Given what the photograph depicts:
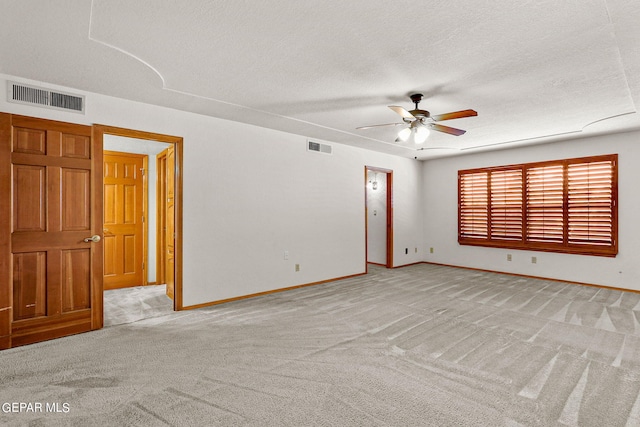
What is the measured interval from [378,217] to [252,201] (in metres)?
3.74

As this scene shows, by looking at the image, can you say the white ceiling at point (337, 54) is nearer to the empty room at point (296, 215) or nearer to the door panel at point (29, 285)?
the empty room at point (296, 215)

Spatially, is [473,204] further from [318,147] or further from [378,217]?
[318,147]

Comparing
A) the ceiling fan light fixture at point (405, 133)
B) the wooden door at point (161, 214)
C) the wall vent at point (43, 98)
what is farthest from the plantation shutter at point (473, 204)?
the wall vent at point (43, 98)

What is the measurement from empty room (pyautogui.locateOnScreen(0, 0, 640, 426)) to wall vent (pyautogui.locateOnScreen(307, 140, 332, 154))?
78 millimetres

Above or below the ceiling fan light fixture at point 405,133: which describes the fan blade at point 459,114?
above

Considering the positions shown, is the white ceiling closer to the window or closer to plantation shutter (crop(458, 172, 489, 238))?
the window

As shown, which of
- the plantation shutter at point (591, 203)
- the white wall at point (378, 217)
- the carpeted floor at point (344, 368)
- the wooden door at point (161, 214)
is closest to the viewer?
the carpeted floor at point (344, 368)

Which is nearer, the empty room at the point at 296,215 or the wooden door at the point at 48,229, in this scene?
the empty room at the point at 296,215

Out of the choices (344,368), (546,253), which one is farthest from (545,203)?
(344,368)

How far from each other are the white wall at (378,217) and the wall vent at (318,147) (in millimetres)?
1987

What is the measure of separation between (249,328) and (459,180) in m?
5.89

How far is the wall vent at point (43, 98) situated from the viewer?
3.10 m

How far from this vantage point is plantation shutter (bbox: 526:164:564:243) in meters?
5.91

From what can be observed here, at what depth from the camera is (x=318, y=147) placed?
574 cm
